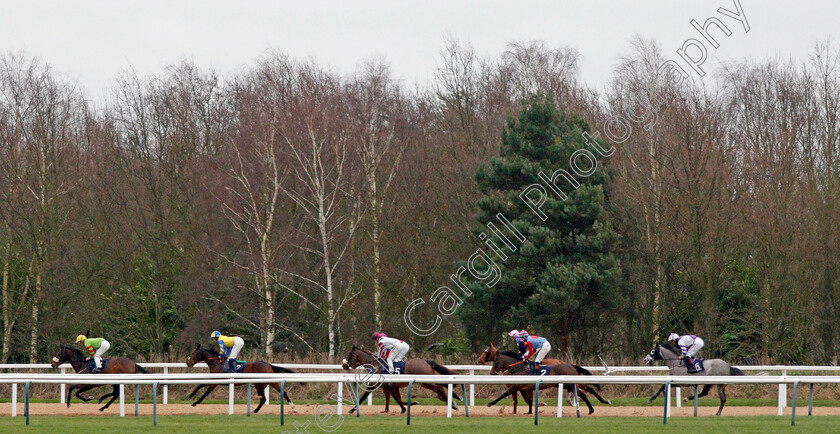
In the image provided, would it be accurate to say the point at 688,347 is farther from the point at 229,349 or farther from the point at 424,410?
the point at 229,349

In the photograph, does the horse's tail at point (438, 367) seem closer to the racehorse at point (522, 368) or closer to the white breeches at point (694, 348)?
the racehorse at point (522, 368)

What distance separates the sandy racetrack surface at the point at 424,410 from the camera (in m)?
15.1

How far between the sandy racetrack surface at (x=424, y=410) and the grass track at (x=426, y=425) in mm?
1179

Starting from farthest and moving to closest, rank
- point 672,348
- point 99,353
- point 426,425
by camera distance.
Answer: point 99,353
point 672,348
point 426,425

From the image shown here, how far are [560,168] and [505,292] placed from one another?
334 cm

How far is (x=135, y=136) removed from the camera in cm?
3167

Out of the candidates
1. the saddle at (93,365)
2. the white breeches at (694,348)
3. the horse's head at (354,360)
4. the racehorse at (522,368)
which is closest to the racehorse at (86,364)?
the saddle at (93,365)

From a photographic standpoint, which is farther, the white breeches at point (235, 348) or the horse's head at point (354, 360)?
the white breeches at point (235, 348)

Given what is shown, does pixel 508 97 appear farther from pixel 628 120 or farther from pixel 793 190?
pixel 793 190

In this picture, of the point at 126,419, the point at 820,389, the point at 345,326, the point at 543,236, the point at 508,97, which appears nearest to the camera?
the point at 126,419

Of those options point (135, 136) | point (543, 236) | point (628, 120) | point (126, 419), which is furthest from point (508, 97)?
point (126, 419)

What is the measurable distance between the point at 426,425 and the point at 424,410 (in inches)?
136

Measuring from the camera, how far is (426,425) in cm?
1255

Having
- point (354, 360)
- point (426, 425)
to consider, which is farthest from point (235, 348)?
point (426, 425)
